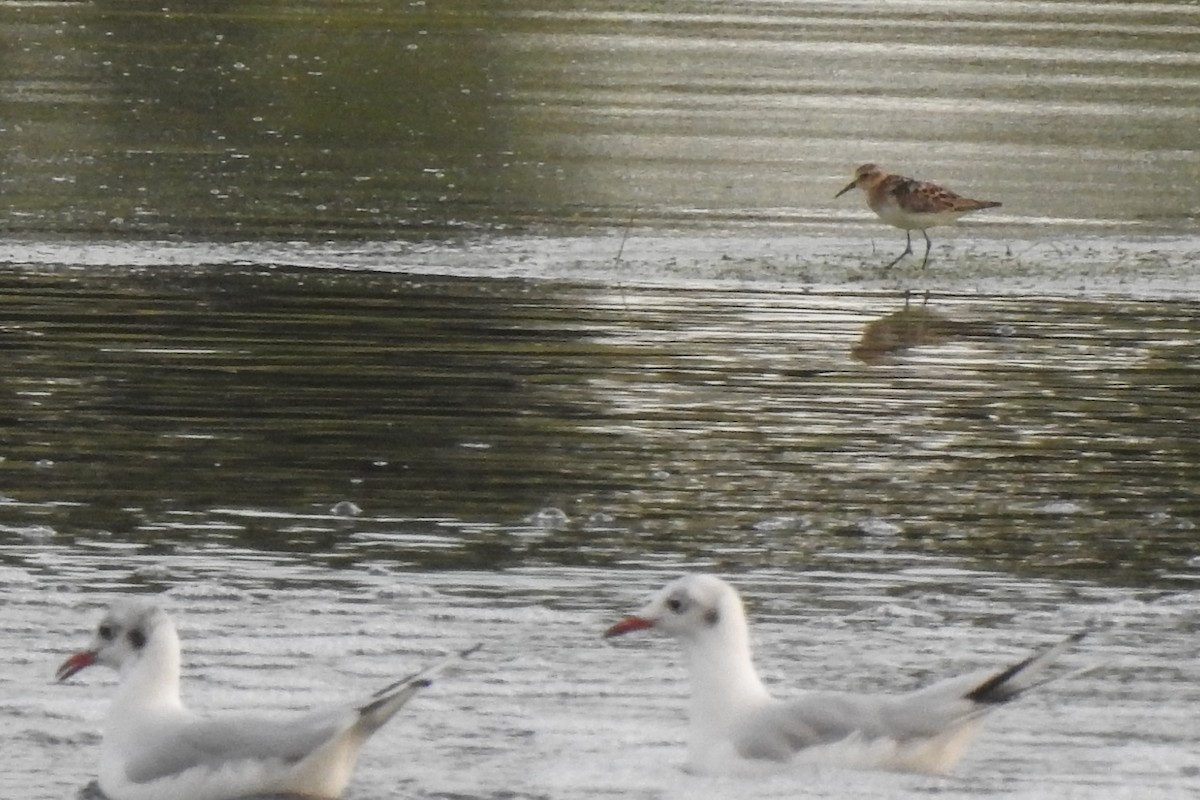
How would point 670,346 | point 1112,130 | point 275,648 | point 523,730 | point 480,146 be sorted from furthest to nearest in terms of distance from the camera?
point 1112,130 → point 480,146 → point 670,346 → point 275,648 → point 523,730

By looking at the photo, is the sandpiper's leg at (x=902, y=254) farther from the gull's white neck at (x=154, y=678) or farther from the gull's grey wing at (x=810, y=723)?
the gull's white neck at (x=154, y=678)

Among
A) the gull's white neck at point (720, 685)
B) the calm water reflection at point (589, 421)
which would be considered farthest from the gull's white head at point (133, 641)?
the calm water reflection at point (589, 421)

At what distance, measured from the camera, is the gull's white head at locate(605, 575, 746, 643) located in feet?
26.2

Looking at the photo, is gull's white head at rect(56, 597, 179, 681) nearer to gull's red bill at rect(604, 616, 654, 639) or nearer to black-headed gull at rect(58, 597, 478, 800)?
black-headed gull at rect(58, 597, 478, 800)

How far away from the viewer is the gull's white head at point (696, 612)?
8000 mm

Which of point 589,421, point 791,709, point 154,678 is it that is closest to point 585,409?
point 589,421

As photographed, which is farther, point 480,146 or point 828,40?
point 828,40

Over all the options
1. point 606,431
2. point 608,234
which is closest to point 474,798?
point 606,431

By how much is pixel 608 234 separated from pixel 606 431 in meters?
5.59

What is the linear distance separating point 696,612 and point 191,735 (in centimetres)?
146

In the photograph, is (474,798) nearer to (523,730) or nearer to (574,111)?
(523,730)

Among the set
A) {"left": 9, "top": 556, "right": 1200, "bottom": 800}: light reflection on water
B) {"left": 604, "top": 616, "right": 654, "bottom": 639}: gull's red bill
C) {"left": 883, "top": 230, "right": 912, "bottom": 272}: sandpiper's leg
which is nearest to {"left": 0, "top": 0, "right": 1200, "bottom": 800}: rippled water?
{"left": 9, "top": 556, "right": 1200, "bottom": 800}: light reflection on water

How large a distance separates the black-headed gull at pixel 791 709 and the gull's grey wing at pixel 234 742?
96 cm

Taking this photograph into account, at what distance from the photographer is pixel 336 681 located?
868 centimetres
